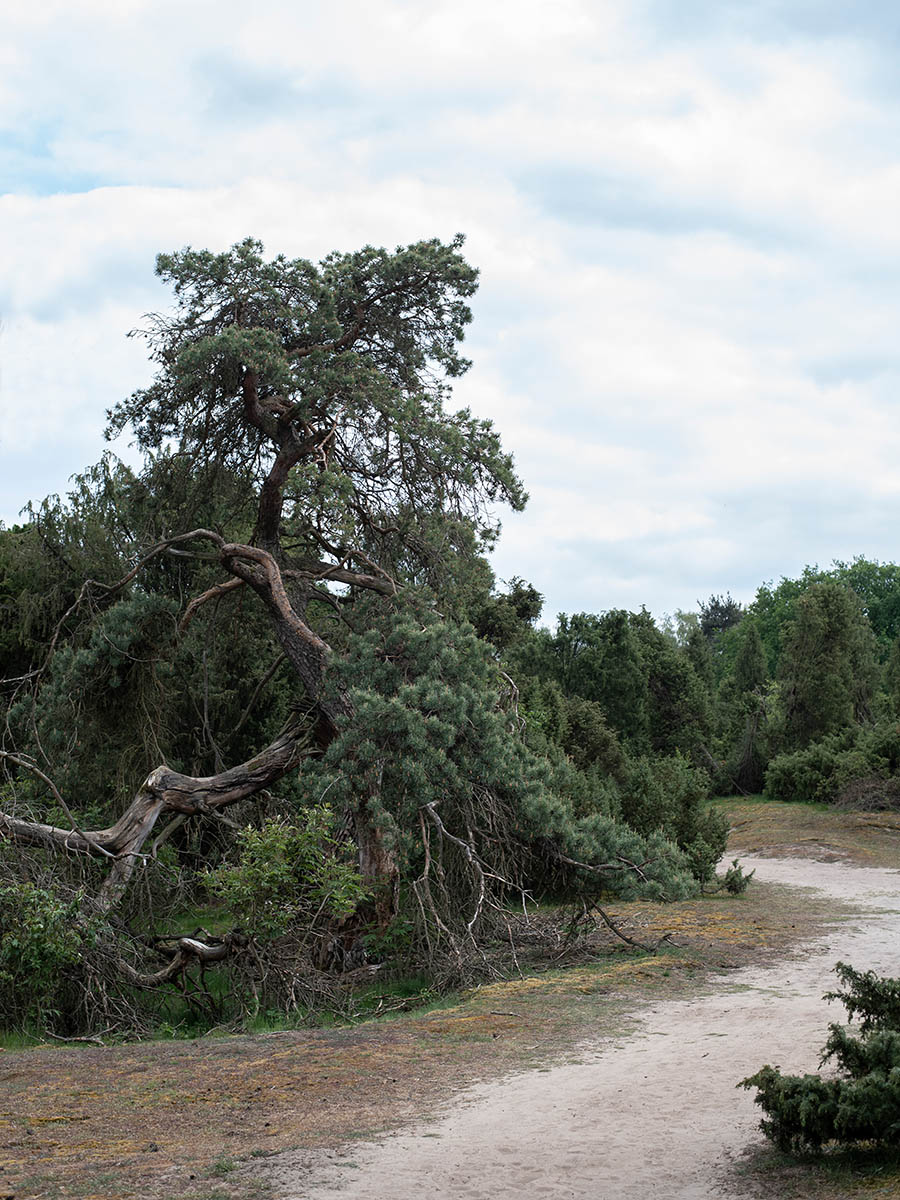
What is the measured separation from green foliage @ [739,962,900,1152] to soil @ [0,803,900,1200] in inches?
6.2

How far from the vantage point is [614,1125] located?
5730 mm

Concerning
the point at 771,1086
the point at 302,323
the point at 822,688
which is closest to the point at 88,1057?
the point at 771,1086

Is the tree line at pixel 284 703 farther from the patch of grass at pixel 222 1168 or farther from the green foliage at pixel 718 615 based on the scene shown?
the green foliage at pixel 718 615

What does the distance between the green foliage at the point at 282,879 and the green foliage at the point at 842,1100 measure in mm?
5494

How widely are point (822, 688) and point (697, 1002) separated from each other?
26.1 meters

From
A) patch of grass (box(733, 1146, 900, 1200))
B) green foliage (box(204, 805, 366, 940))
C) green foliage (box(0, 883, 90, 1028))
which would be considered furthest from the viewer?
green foliage (box(204, 805, 366, 940))

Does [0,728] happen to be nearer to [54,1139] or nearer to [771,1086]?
[54,1139]

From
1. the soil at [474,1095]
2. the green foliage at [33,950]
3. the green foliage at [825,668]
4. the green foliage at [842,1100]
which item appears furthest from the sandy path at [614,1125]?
the green foliage at [825,668]

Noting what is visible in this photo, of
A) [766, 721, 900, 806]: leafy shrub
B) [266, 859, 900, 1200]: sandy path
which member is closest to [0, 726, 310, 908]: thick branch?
[266, 859, 900, 1200]: sandy path

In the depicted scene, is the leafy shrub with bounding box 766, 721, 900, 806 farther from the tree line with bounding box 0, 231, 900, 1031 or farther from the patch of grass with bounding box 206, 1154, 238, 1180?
the patch of grass with bounding box 206, 1154, 238, 1180

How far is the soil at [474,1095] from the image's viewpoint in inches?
197

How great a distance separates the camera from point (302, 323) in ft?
44.1

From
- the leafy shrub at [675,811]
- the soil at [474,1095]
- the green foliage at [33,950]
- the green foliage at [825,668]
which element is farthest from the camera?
the green foliage at [825,668]

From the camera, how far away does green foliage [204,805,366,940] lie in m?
9.95
